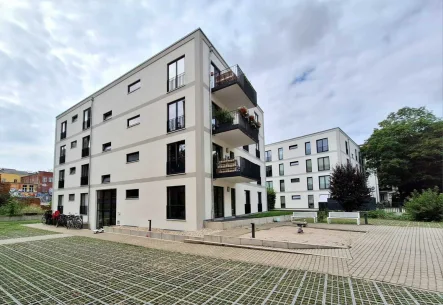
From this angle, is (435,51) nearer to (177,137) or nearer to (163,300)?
(177,137)

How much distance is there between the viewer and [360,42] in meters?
11.8

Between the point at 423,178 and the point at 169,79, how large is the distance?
3861cm

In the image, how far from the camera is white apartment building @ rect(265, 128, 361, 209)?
1390 inches

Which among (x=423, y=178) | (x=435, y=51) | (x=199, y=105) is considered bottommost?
(x=423, y=178)

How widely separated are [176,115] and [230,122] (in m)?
3.49

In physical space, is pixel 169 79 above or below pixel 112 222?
above

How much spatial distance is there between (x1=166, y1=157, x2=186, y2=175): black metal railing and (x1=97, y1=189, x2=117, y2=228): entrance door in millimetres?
6292

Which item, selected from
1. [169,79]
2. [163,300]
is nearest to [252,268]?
[163,300]

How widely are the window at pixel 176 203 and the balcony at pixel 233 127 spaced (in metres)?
4.20

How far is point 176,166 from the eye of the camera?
1438 cm

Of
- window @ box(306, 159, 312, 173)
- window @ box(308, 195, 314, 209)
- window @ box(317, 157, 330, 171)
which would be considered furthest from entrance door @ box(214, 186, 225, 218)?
window @ box(306, 159, 312, 173)

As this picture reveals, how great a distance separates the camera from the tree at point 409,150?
33875 millimetres

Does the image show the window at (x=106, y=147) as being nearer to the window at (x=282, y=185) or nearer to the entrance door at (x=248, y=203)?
the entrance door at (x=248, y=203)

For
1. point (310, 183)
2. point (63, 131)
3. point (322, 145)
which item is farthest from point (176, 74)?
point (310, 183)
